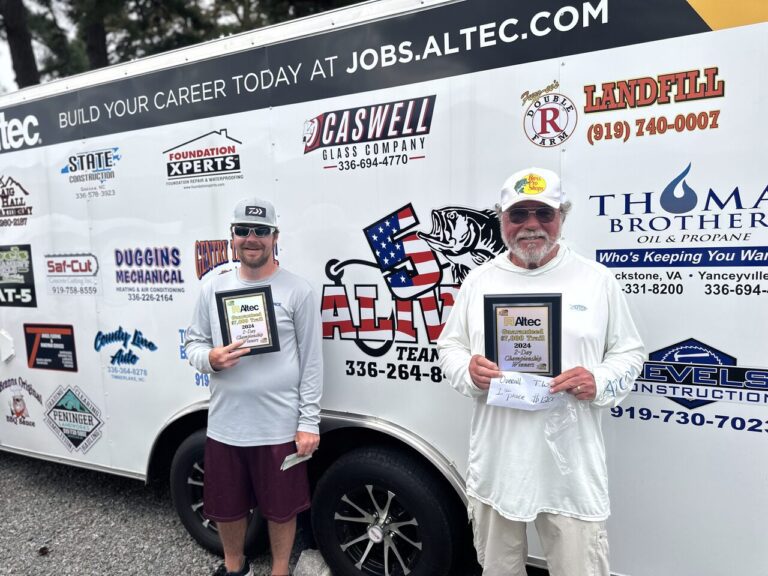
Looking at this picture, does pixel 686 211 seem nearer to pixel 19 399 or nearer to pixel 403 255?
pixel 403 255

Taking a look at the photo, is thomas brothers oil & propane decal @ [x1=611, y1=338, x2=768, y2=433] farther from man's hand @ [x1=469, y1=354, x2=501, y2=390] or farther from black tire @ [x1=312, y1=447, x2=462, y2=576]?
black tire @ [x1=312, y1=447, x2=462, y2=576]

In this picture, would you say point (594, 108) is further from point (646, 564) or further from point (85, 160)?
point (85, 160)

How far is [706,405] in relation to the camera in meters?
2.05

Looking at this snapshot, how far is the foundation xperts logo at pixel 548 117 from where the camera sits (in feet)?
7.06

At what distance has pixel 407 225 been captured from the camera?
8.05 ft

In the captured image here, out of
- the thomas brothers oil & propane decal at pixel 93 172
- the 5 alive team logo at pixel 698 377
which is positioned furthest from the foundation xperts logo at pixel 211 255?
the 5 alive team logo at pixel 698 377

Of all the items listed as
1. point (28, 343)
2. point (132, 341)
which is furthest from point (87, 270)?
point (28, 343)

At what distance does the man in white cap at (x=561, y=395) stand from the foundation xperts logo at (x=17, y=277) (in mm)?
3081

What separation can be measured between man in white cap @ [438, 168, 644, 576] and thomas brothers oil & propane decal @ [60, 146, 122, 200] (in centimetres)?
236

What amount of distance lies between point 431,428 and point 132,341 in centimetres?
188

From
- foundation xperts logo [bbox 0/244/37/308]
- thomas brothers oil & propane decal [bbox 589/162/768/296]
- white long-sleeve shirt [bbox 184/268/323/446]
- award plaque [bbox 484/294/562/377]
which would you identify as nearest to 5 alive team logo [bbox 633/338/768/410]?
thomas brothers oil & propane decal [bbox 589/162/768/296]

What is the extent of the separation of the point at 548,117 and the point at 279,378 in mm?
1624

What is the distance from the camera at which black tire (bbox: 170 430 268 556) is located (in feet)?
9.95

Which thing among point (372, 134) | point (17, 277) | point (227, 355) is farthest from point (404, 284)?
point (17, 277)
